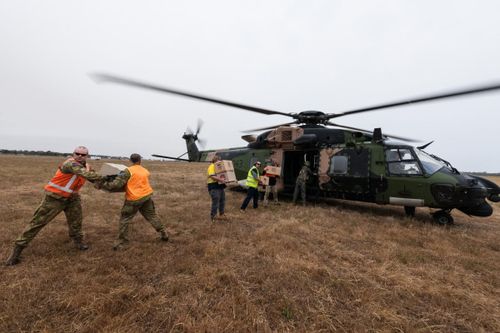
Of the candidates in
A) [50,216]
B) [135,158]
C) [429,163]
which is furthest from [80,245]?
[429,163]

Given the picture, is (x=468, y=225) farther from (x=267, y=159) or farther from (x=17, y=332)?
(x=17, y=332)

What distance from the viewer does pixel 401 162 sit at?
7.14 meters

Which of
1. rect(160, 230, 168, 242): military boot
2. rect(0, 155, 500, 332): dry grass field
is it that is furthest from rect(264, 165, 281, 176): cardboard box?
rect(160, 230, 168, 242): military boot

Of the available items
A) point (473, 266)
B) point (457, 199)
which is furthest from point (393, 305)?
point (457, 199)

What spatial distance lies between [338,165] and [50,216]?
776 centimetres

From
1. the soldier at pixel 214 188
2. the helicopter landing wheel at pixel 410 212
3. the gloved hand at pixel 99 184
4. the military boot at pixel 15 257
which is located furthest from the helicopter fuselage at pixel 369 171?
the military boot at pixel 15 257

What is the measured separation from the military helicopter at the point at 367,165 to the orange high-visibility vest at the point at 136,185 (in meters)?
1.87

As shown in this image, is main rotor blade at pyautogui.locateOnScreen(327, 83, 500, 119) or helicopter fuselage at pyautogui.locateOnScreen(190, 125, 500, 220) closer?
main rotor blade at pyautogui.locateOnScreen(327, 83, 500, 119)

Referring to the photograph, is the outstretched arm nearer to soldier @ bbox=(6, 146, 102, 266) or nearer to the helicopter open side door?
soldier @ bbox=(6, 146, 102, 266)

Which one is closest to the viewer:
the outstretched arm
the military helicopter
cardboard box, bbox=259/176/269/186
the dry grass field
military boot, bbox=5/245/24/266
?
the dry grass field

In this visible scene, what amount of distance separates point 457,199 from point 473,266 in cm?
277

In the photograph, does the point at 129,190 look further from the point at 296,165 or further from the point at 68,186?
the point at 296,165

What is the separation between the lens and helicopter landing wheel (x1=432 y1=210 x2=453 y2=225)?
679 centimetres

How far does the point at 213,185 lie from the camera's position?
6465 millimetres
